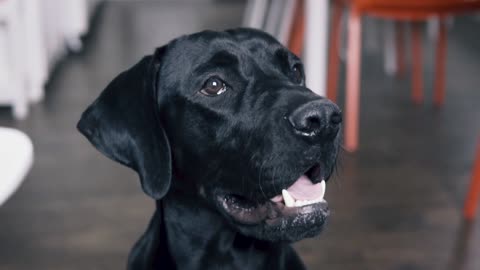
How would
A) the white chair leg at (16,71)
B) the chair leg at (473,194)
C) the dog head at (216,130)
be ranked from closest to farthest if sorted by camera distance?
1. the dog head at (216,130)
2. the chair leg at (473,194)
3. the white chair leg at (16,71)

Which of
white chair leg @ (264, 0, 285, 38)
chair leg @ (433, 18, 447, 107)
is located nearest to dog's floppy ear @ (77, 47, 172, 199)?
chair leg @ (433, 18, 447, 107)

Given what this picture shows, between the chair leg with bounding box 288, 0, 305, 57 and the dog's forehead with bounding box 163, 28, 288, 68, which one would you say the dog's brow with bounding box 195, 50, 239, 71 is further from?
the chair leg with bounding box 288, 0, 305, 57

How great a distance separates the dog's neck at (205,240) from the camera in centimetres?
157

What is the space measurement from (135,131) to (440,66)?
2.62m

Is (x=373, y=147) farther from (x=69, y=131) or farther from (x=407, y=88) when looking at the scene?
(x=69, y=131)

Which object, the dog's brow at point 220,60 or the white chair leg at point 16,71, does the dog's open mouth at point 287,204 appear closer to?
the dog's brow at point 220,60

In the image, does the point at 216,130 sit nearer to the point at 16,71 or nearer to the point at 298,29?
the point at 298,29

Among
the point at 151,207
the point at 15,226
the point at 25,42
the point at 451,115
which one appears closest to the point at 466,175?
the point at 451,115

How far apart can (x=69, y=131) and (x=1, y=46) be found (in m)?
0.60

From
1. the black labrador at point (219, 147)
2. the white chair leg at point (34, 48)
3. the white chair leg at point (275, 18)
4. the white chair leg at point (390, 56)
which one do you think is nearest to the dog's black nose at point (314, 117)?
the black labrador at point (219, 147)

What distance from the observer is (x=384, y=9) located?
3.17 m

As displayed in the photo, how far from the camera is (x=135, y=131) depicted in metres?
1.48

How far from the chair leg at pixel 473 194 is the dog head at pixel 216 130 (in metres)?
1.22

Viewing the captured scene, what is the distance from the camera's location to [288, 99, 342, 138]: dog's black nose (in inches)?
51.0
